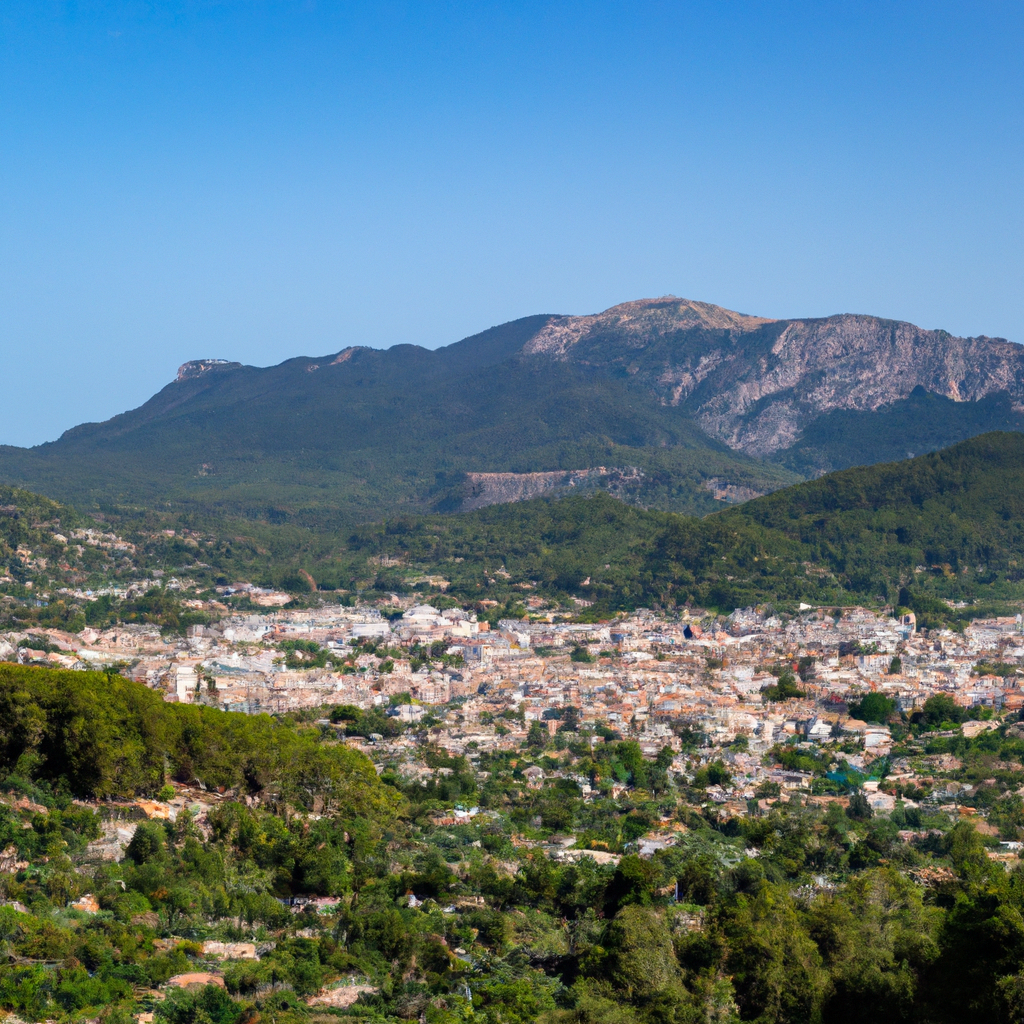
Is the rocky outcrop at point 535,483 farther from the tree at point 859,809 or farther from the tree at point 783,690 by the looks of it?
the tree at point 859,809

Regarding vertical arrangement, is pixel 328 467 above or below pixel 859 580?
above

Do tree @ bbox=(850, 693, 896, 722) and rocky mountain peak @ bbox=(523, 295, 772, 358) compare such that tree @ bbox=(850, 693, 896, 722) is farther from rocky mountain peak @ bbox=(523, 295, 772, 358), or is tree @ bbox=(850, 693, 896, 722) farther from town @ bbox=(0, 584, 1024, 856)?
rocky mountain peak @ bbox=(523, 295, 772, 358)

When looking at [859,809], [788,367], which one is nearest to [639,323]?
[788,367]

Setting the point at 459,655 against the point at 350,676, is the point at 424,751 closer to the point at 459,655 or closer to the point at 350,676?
the point at 350,676

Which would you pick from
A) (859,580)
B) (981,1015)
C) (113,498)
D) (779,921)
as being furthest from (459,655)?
(113,498)

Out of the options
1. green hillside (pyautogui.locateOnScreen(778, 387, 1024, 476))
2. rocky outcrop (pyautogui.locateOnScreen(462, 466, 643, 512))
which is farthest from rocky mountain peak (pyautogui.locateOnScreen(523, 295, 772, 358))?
rocky outcrop (pyautogui.locateOnScreen(462, 466, 643, 512))

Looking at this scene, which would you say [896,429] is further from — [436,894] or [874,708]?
[436,894]
